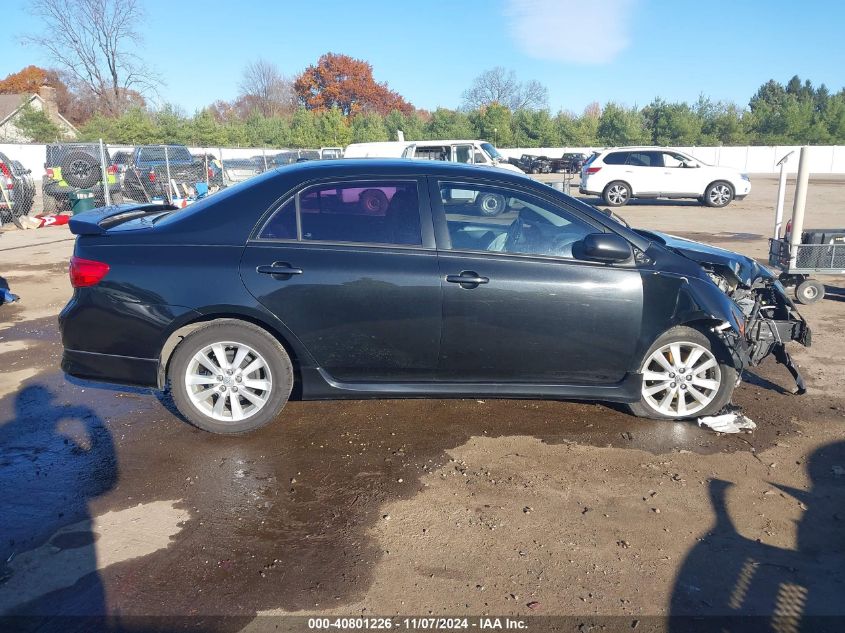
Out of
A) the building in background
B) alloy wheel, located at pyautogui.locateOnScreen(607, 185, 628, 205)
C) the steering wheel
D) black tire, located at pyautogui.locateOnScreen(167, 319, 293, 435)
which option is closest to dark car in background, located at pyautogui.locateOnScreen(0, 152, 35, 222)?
black tire, located at pyautogui.locateOnScreen(167, 319, 293, 435)

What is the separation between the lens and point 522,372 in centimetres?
425

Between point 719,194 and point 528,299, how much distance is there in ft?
61.1

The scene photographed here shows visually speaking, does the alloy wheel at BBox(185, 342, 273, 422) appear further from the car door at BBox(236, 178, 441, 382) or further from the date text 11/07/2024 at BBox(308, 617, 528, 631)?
the date text 11/07/2024 at BBox(308, 617, 528, 631)

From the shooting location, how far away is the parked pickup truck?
17500mm

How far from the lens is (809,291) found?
7.88m

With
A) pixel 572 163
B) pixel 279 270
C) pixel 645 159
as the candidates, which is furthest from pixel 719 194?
pixel 572 163

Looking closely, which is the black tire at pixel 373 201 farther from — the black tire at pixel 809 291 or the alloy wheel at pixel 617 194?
the alloy wheel at pixel 617 194

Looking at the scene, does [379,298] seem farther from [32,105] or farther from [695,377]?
[32,105]

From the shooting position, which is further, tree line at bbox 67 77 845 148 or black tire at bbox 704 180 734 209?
tree line at bbox 67 77 845 148

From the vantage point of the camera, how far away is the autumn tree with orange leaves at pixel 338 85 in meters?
69.8

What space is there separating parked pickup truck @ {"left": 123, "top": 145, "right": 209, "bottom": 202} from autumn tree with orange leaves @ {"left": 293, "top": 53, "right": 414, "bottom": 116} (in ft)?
173

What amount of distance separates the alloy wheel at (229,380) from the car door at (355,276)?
1.21 feet

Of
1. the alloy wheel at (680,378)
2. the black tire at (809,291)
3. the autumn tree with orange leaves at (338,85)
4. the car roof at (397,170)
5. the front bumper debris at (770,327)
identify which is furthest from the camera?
the autumn tree with orange leaves at (338,85)

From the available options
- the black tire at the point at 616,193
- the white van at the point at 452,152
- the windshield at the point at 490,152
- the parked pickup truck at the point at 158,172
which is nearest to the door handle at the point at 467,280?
the parked pickup truck at the point at 158,172
